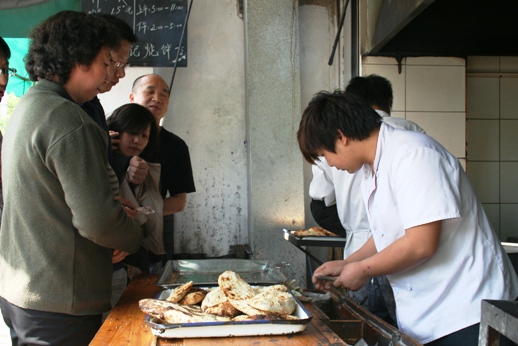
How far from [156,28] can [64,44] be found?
292 centimetres

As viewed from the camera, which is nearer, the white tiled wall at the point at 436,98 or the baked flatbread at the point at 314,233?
the baked flatbread at the point at 314,233

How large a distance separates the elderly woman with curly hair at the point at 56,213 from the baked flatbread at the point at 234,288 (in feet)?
1.20

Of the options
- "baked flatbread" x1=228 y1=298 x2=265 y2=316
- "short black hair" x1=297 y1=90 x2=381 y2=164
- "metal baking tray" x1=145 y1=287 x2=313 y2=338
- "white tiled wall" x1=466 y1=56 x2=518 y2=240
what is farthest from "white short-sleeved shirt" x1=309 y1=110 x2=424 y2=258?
"white tiled wall" x1=466 y1=56 x2=518 y2=240

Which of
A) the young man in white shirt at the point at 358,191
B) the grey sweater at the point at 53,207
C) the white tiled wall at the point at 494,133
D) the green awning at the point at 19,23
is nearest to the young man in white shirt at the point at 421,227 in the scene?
the grey sweater at the point at 53,207

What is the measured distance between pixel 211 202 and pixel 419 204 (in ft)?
10.8

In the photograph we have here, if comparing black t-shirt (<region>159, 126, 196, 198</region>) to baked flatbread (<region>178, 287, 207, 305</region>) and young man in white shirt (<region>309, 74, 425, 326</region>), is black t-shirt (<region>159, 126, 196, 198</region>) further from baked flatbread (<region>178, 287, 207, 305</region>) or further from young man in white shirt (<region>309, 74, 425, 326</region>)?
baked flatbread (<region>178, 287, 207, 305</region>)

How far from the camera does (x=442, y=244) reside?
1572mm

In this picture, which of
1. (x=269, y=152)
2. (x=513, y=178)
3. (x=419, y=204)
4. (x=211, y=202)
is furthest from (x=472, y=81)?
(x=419, y=204)

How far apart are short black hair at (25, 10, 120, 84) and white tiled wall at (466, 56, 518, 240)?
3.54 meters

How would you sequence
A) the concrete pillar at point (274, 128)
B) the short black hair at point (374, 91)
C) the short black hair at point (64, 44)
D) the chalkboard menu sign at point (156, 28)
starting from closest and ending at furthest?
the short black hair at point (64, 44) → the short black hair at point (374, 91) → the concrete pillar at point (274, 128) → the chalkboard menu sign at point (156, 28)

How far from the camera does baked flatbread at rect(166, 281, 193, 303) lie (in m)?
1.58

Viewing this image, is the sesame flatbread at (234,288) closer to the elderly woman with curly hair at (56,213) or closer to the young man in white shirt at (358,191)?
the elderly woman with curly hair at (56,213)

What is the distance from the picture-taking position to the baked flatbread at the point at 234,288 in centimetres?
153

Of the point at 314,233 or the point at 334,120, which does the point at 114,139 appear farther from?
the point at 314,233
